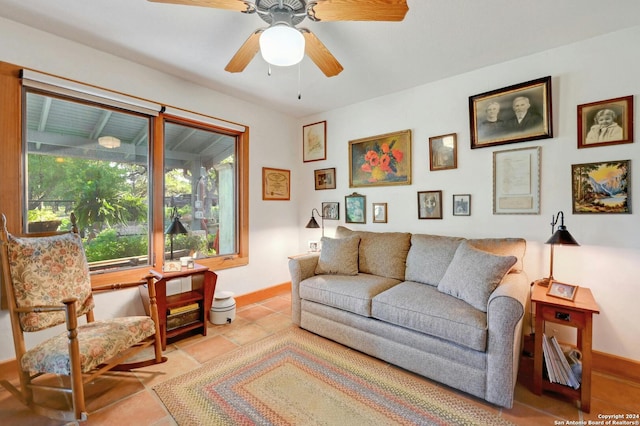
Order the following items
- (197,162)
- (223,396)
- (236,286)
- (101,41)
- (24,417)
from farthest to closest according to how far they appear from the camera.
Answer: (236,286) < (197,162) < (101,41) < (223,396) < (24,417)

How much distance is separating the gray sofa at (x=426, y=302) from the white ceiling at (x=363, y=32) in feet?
5.28

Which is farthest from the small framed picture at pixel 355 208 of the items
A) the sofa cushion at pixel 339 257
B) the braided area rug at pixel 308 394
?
the braided area rug at pixel 308 394

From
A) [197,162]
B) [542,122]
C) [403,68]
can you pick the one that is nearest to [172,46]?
[197,162]

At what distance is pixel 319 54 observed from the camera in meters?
1.89

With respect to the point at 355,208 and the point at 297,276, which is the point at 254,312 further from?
the point at 355,208

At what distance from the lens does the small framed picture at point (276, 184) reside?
3705mm

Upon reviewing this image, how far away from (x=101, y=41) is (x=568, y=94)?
12.3ft

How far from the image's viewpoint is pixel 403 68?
8.62 feet

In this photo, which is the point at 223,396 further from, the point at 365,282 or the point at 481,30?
the point at 481,30

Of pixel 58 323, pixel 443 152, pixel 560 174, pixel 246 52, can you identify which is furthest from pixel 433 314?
pixel 58 323

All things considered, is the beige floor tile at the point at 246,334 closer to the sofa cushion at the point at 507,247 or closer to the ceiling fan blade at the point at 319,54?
the sofa cushion at the point at 507,247

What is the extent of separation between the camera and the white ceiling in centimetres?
182

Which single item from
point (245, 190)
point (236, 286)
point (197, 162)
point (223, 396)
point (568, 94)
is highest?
point (568, 94)

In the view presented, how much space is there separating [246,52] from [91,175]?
175 centimetres
